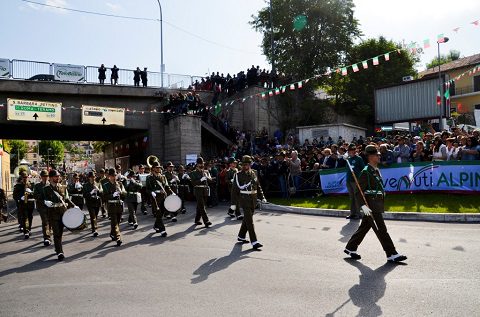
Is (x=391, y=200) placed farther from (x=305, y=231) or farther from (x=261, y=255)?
(x=261, y=255)

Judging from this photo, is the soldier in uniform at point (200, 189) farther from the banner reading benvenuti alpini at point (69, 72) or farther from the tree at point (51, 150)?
the tree at point (51, 150)

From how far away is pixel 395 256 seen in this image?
23.9 ft

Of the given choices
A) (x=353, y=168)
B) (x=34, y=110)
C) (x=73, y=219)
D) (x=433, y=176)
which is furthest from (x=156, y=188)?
(x=34, y=110)

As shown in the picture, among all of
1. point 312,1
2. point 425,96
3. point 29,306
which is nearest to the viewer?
point 29,306

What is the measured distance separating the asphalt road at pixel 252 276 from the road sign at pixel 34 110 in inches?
617

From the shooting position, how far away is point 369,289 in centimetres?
593

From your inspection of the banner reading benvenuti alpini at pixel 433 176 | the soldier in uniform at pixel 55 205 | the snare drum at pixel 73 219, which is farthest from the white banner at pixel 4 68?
the banner reading benvenuti alpini at pixel 433 176

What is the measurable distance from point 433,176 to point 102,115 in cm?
2012

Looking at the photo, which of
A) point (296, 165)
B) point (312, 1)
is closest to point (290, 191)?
point (296, 165)

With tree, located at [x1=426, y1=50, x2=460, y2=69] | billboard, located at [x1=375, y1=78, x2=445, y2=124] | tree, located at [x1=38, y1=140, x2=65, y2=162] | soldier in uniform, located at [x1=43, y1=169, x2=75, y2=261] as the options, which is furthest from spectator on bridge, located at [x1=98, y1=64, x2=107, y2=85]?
tree, located at [x1=38, y1=140, x2=65, y2=162]

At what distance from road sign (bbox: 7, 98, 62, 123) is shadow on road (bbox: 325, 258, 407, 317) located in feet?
74.6

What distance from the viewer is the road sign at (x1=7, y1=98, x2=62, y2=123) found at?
24.6 meters

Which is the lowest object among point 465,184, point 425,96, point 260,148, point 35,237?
point 35,237

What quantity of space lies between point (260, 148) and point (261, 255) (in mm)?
18509
